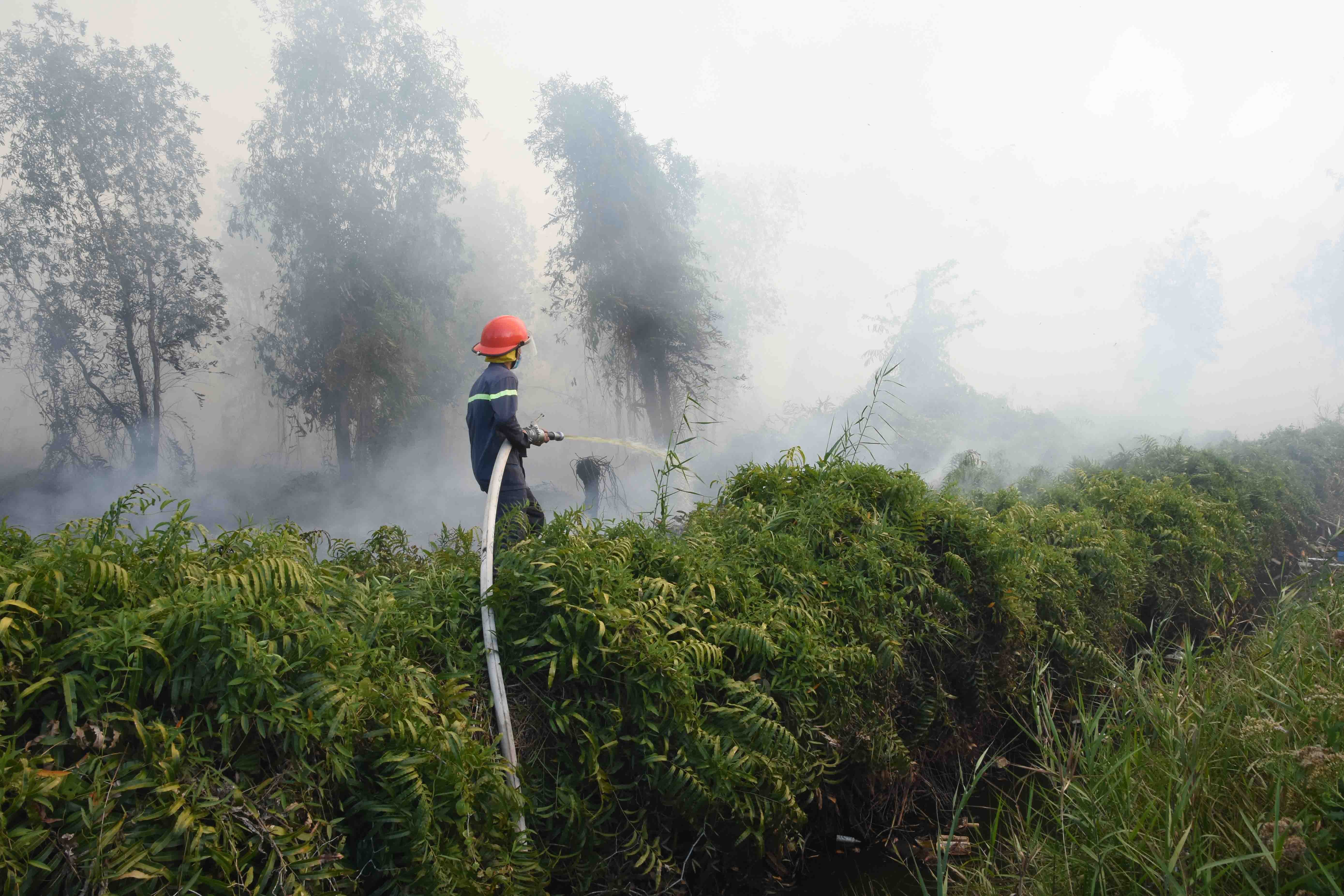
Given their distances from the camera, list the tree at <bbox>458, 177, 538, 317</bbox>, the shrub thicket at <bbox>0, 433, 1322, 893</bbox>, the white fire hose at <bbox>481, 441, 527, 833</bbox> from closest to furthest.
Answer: the shrub thicket at <bbox>0, 433, 1322, 893</bbox>
the white fire hose at <bbox>481, 441, 527, 833</bbox>
the tree at <bbox>458, 177, 538, 317</bbox>

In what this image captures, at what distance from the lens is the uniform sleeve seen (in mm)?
4473

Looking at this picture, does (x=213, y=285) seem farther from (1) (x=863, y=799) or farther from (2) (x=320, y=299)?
(1) (x=863, y=799)

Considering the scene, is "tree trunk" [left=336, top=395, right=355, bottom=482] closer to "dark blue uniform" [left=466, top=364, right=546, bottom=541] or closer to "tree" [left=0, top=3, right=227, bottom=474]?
"tree" [left=0, top=3, right=227, bottom=474]

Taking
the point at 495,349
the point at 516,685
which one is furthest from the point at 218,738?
the point at 495,349

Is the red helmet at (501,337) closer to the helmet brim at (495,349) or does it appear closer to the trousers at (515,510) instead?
the helmet brim at (495,349)

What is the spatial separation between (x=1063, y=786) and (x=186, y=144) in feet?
34.6

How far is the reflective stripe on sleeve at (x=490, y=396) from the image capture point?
14.8ft

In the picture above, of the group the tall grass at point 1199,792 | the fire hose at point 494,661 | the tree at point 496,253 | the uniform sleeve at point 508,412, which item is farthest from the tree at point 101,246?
the tall grass at point 1199,792

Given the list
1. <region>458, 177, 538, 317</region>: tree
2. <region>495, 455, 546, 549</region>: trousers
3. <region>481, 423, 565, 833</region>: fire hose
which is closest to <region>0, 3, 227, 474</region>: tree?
<region>458, 177, 538, 317</region>: tree

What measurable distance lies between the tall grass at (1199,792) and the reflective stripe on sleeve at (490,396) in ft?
10.3

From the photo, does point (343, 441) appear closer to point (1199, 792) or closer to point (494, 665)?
point (494, 665)

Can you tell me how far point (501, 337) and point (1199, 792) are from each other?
13.2 feet

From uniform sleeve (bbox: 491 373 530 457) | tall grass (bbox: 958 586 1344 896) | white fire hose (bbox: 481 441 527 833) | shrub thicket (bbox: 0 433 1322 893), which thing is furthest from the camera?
uniform sleeve (bbox: 491 373 530 457)

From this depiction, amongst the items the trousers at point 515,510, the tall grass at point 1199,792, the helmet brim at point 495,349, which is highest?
the helmet brim at point 495,349
